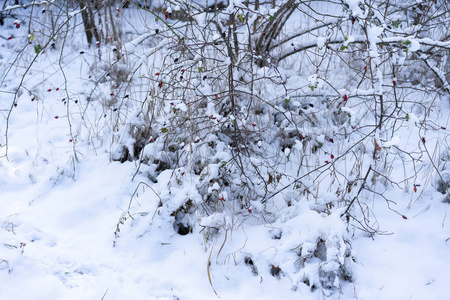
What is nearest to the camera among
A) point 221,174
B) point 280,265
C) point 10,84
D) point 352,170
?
point 280,265

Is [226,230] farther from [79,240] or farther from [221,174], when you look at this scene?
[79,240]

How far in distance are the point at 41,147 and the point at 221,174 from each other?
1.50 m

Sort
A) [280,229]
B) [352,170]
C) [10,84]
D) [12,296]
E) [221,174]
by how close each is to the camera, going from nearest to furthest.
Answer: [12,296] → [280,229] → [221,174] → [352,170] → [10,84]

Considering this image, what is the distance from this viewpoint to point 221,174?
2422 mm

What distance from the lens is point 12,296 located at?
1908 millimetres

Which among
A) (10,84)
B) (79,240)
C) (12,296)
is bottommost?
(12,296)

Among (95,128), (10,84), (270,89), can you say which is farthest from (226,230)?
(10,84)

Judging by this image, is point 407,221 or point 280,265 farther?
point 407,221

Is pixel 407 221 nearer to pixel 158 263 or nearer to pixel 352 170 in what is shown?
pixel 352 170

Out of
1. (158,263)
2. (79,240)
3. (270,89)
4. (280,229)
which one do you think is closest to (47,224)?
(79,240)

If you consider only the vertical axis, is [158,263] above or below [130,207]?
below

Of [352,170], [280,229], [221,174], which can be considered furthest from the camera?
[352,170]

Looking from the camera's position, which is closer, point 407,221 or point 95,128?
point 407,221

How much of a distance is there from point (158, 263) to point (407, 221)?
1.44 meters
